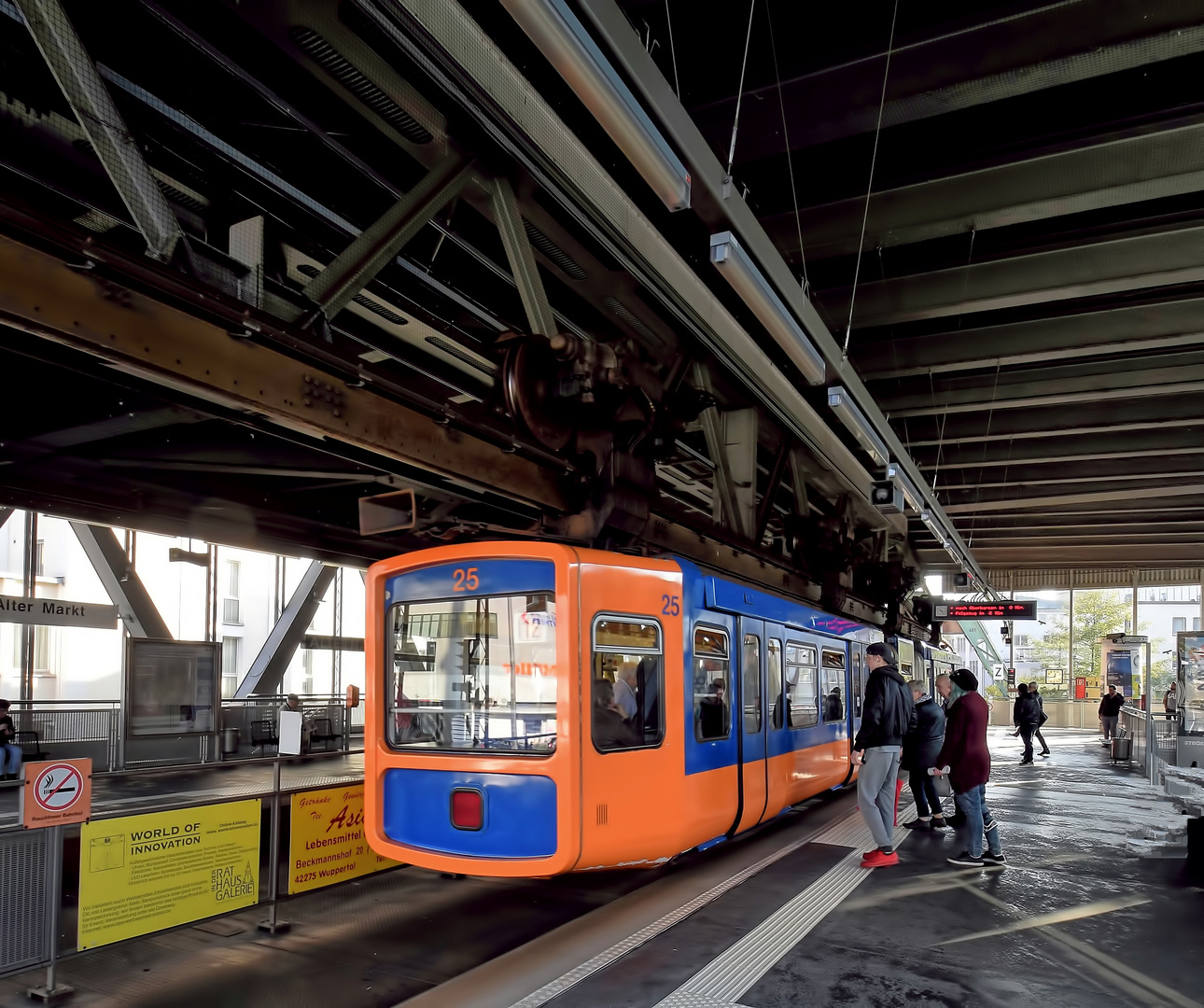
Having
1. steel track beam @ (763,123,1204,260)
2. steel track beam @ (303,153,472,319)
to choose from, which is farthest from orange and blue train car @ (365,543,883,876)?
steel track beam @ (763,123,1204,260)

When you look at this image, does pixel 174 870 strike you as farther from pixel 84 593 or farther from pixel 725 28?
pixel 84 593

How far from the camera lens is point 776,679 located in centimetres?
876

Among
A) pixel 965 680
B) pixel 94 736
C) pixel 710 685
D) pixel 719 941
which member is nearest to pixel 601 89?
pixel 719 941

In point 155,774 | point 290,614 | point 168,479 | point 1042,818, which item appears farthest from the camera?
point 290,614

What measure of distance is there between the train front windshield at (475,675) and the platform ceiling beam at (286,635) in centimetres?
1583

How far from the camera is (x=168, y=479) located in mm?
6617

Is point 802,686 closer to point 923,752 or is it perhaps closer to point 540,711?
point 923,752

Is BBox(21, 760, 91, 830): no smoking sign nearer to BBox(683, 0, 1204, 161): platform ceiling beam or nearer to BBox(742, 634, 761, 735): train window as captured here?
BBox(742, 634, 761, 735): train window

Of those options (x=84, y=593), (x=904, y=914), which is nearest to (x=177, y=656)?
A: (x=84, y=593)

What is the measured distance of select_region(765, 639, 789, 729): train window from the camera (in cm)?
856

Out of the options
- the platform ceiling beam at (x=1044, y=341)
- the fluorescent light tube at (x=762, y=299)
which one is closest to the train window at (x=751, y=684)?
the fluorescent light tube at (x=762, y=299)

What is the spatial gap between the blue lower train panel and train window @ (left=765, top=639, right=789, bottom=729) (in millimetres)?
3499

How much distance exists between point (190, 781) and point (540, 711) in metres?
9.80

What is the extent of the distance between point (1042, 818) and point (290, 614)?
1668 cm
